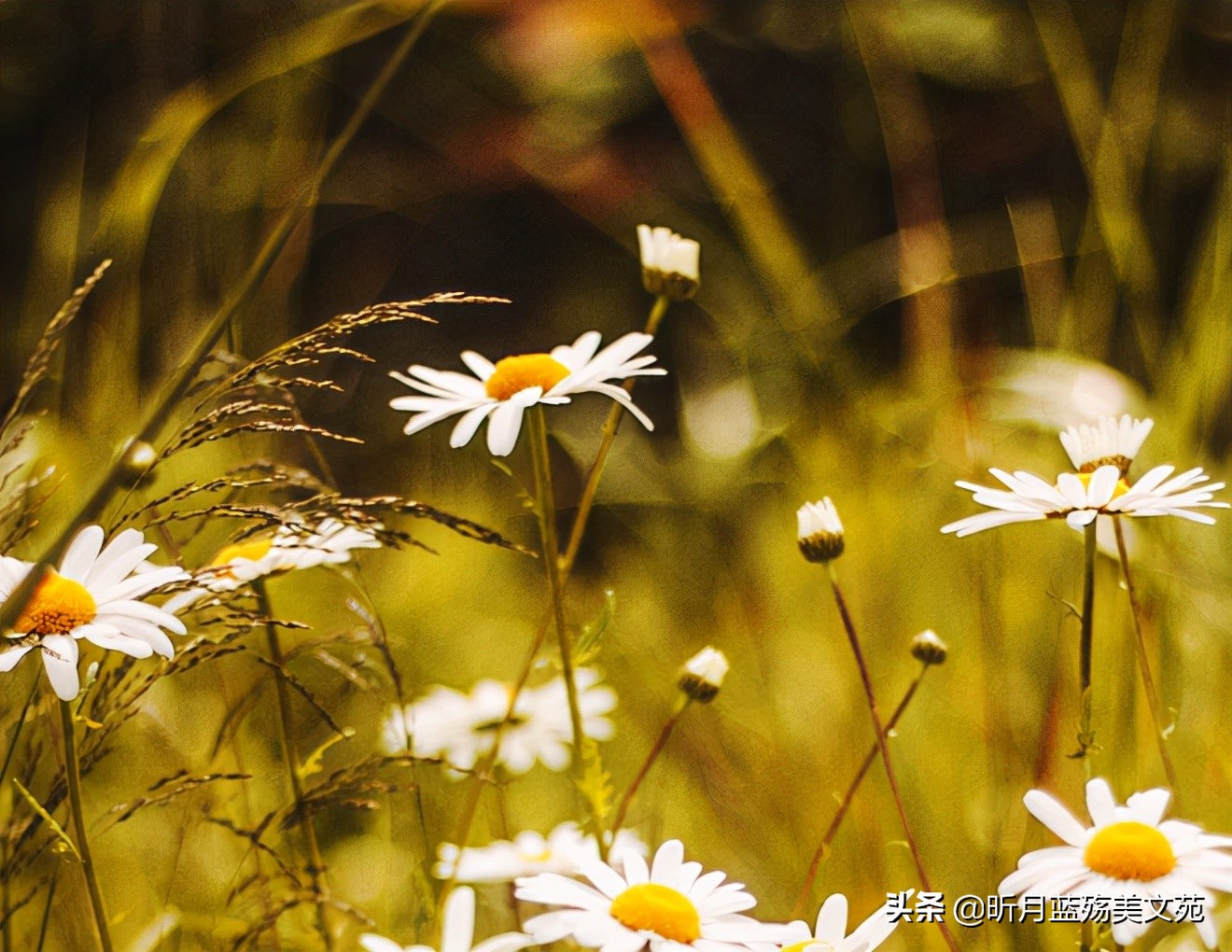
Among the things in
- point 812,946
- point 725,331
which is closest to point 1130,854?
Answer: point 812,946

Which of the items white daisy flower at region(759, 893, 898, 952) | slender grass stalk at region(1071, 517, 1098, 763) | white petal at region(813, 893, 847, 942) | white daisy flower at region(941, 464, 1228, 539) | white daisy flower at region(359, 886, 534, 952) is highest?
white daisy flower at region(941, 464, 1228, 539)

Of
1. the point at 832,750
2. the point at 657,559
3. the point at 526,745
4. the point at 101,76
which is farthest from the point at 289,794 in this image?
the point at 101,76

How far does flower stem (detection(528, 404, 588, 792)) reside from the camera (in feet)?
1.23

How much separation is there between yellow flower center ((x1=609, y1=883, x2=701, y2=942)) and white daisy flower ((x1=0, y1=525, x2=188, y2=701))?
0.16m

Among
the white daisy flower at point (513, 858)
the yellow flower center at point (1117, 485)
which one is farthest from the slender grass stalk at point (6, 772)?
the yellow flower center at point (1117, 485)

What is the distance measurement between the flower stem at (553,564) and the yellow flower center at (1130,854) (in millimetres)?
166

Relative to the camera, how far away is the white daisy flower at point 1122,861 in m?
0.31

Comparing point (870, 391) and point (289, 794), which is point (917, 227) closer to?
point (870, 391)

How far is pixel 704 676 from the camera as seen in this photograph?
1.42 feet

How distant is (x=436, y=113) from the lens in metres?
1.25

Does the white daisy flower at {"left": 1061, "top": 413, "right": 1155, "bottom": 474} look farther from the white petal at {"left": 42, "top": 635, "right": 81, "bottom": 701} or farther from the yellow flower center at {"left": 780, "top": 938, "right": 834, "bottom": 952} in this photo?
the white petal at {"left": 42, "top": 635, "right": 81, "bottom": 701}

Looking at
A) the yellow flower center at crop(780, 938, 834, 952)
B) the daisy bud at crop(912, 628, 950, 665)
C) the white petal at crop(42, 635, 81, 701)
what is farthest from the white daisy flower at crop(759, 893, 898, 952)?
the white petal at crop(42, 635, 81, 701)

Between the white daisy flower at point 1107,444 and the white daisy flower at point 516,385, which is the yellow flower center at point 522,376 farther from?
the white daisy flower at point 1107,444

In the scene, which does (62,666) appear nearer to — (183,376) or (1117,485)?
(183,376)
